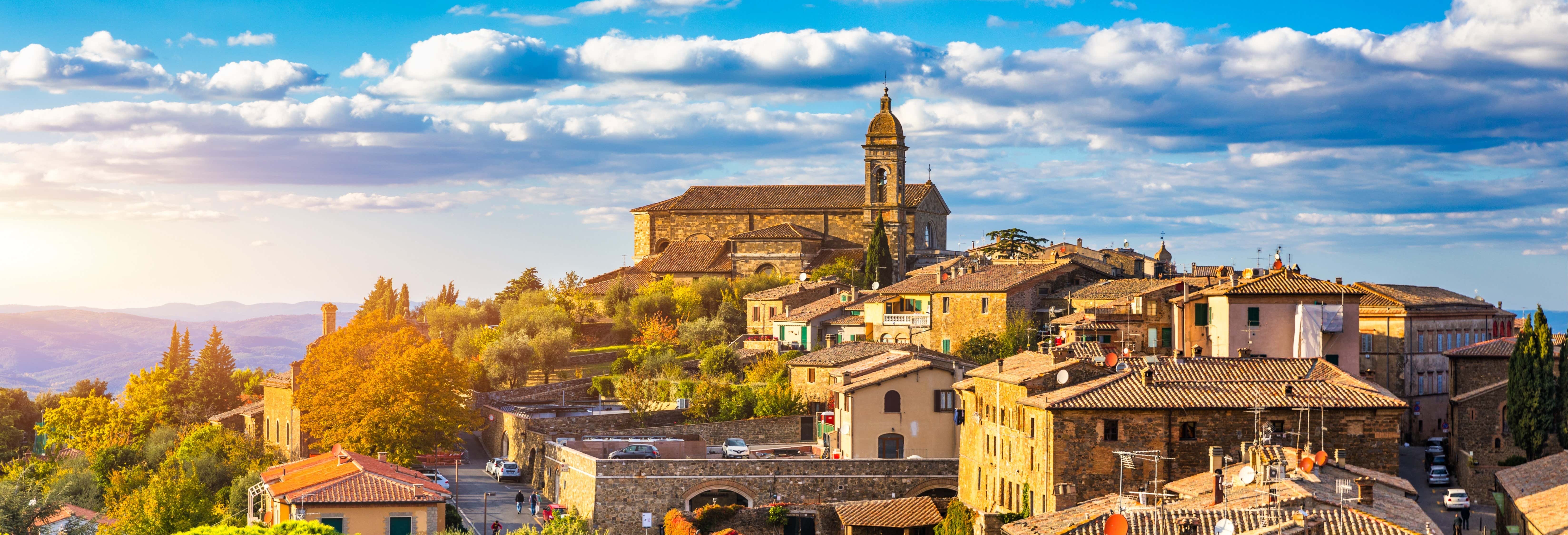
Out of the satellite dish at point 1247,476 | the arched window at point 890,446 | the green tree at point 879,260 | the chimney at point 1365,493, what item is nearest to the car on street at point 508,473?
the arched window at point 890,446

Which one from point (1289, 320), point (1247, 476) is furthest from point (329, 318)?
point (1247, 476)

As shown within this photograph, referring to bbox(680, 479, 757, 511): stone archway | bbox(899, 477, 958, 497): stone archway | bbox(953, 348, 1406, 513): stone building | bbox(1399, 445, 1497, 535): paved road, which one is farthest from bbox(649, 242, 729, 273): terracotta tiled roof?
bbox(953, 348, 1406, 513): stone building

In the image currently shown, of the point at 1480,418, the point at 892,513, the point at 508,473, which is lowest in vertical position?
the point at 892,513

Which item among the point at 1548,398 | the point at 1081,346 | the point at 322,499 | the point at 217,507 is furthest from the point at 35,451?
the point at 1548,398

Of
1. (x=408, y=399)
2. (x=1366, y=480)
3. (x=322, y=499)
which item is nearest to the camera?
(x=1366, y=480)

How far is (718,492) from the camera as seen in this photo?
48.6 meters

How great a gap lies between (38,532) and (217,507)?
7104 mm

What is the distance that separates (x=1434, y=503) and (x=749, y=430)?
24.5 m

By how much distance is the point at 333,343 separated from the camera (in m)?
68.9

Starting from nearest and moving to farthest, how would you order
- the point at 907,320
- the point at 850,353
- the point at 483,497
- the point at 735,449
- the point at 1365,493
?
the point at 1365,493
the point at 483,497
the point at 735,449
the point at 850,353
the point at 907,320

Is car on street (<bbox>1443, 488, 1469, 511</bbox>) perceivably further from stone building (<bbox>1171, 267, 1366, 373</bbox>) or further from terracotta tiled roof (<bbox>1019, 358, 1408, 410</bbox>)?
stone building (<bbox>1171, 267, 1366, 373</bbox>)

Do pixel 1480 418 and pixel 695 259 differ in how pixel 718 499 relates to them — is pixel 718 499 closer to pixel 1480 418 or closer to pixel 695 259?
pixel 1480 418

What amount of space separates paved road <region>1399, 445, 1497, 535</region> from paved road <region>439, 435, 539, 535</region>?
26013mm

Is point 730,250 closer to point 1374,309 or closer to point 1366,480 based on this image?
point 1374,309
